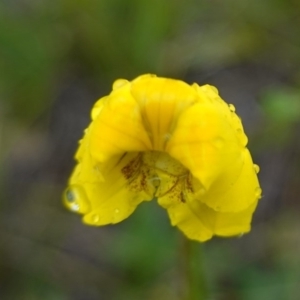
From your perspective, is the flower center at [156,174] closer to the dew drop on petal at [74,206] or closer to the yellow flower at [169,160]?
the yellow flower at [169,160]

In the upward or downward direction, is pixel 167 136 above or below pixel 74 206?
above

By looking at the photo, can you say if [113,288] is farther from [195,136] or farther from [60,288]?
[195,136]

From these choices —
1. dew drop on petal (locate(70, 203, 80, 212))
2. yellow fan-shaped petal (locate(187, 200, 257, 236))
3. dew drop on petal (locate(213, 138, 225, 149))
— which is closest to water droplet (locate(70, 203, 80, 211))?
dew drop on petal (locate(70, 203, 80, 212))

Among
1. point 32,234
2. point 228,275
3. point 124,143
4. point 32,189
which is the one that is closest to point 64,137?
point 32,189

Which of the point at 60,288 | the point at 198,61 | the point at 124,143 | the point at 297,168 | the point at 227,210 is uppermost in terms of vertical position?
the point at 124,143

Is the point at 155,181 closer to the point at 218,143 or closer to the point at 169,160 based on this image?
the point at 169,160

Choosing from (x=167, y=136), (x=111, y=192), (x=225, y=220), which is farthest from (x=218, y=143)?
(x=111, y=192)

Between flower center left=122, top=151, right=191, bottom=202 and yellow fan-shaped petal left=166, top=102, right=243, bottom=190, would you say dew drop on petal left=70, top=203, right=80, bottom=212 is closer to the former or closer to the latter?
flower center left=122, top=151, right=191, bottom=202
